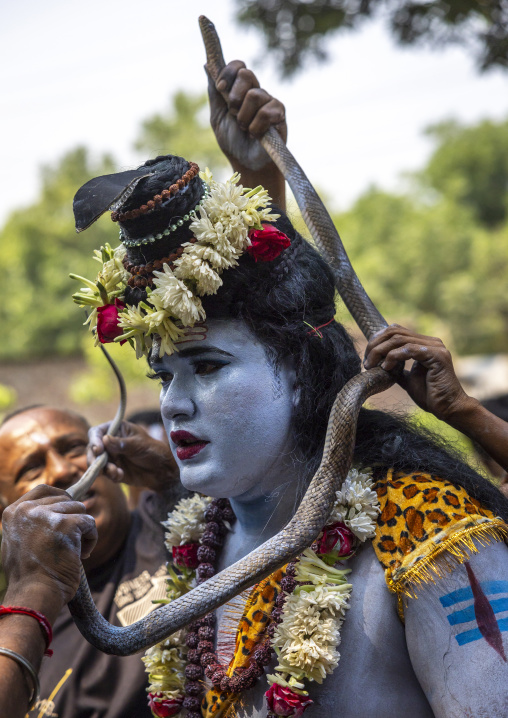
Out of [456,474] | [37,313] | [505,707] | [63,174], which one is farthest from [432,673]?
[63,174]

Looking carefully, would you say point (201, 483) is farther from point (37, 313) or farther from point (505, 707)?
point (37, 313)

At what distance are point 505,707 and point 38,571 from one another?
1.43 metres

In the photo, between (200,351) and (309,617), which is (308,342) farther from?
(309,617)

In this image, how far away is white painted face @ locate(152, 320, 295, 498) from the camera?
249 centimetres

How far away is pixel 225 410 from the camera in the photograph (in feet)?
8.13

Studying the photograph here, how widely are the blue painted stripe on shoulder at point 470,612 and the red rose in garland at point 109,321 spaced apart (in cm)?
146

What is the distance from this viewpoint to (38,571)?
2.20 m

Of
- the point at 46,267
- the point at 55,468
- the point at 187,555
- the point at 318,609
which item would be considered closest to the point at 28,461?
the point at 55,468

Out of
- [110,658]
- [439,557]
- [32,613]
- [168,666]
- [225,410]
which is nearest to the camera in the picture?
[32,613]

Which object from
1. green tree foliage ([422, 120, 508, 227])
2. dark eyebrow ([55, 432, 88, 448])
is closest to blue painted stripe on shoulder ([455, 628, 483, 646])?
dark eyebrow ([55, 432, 88, 448])

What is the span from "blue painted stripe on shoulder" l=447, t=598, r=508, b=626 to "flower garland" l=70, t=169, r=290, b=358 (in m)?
1.24

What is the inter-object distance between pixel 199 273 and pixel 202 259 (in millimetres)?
70

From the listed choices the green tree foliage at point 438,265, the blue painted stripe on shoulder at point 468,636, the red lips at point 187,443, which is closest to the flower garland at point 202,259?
the red lips at point 187,443

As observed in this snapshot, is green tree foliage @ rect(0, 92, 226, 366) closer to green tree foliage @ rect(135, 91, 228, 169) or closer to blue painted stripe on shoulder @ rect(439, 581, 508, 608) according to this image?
green tree foliage @ rect(135, 91, 228, 169)
